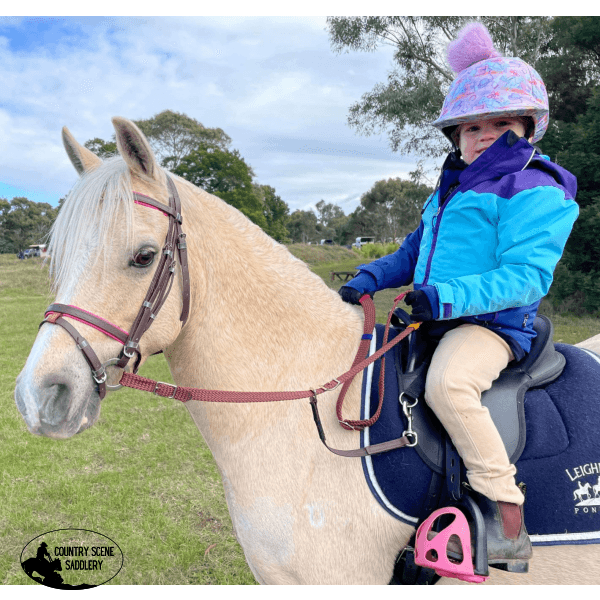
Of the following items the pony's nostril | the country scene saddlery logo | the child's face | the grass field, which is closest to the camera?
the pony's nostril

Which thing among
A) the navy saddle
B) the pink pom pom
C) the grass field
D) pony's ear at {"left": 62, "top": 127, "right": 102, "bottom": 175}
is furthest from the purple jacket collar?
the grass field

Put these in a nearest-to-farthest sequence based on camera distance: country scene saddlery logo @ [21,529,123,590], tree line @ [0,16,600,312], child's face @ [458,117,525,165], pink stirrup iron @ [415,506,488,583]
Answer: pink stirrup iron @ [415,506,488,583] < child's face @ [458,117,525,165] < country scene saddlery logo @ [21,529,123,590] < tree line @ [0,16,600,312]

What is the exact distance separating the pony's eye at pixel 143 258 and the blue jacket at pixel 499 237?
1.14m

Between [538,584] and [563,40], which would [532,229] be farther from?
[563,40]

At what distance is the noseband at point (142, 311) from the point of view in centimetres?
162

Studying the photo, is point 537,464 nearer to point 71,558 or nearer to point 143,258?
point 143,258

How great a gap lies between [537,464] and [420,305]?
0.91m

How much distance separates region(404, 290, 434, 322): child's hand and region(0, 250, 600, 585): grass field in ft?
7.15

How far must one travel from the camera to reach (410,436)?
1907mm

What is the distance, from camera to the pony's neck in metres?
1.93

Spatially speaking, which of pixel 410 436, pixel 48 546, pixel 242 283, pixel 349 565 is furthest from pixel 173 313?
pixel 48 546

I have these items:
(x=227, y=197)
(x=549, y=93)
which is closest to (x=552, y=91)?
(x=549, y=93)

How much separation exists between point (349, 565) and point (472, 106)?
7.28 ft

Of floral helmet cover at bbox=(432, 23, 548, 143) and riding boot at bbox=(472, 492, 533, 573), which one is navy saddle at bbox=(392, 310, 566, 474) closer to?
riding boot at bbox=(472, 492, 533, 573)
